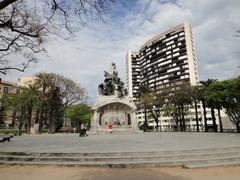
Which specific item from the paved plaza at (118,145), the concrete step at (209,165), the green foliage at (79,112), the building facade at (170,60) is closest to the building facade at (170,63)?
the building facade at (170,60)

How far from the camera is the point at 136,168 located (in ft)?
31.7

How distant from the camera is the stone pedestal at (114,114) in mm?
36000

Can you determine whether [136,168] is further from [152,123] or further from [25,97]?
[152,123]

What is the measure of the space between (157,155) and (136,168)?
170 centimetres

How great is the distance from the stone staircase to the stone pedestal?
24.1m

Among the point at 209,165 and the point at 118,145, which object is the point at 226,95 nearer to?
the point at 118,145

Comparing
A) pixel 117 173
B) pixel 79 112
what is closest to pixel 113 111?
pixel 117 173

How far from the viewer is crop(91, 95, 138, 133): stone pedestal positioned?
36.0 meters

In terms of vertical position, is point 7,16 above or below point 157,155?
above

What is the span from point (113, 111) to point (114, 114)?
512mm

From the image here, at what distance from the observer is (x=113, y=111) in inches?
1459

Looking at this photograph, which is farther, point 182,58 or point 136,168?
point 182,58

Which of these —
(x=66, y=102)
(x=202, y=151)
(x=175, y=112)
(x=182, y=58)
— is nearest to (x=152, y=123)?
(x=182, y=58)

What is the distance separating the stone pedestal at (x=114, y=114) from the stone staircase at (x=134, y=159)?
2410 centimetres
